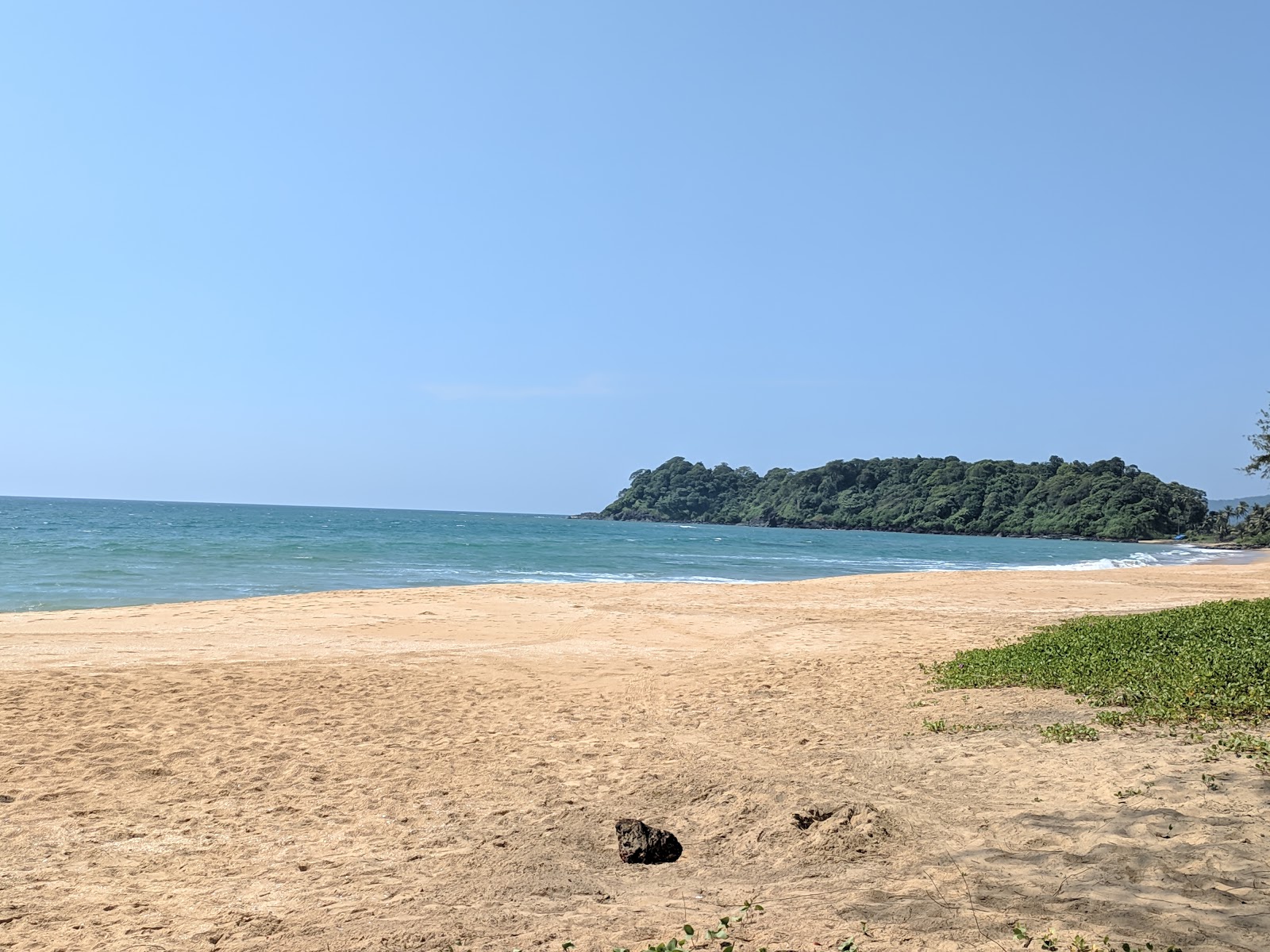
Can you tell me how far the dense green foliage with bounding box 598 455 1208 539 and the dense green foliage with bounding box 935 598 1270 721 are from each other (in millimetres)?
124280

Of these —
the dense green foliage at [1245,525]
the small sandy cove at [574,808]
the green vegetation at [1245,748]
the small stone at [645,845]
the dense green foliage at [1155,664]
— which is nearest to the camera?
the small sandy cove at [574,808]

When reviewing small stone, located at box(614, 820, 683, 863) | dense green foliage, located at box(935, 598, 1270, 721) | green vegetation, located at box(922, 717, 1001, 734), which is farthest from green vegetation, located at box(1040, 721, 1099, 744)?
small stone, located at box(614, 820, 683, 863)

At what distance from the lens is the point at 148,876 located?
5844mm

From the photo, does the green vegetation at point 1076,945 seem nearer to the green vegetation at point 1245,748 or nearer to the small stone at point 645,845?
the small stone at point 645,845

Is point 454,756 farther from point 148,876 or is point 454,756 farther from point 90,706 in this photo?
point 90,706

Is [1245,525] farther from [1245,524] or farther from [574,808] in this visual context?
[574,808]

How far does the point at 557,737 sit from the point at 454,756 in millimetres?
1170

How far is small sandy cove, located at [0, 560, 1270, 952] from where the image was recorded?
190 inches

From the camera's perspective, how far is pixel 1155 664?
1029 cm

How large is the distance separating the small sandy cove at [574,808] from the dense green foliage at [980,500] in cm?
13024

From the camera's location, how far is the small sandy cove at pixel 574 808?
482cm

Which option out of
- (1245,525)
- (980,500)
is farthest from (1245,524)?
(980,500)

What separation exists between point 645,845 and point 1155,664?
7.32 metres

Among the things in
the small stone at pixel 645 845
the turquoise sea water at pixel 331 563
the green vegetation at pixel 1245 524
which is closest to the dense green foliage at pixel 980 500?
the green vegetation at pixel 1245 524
